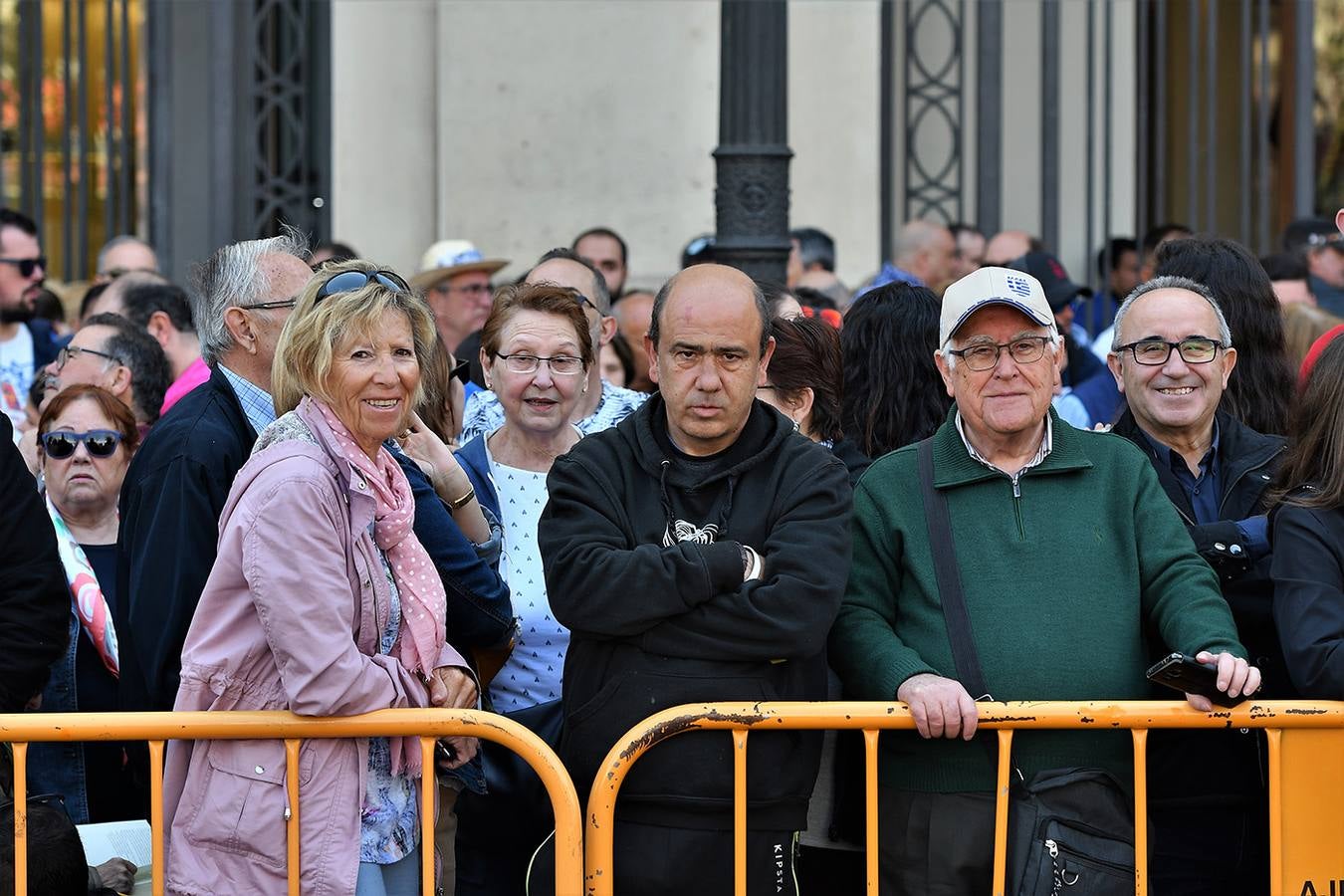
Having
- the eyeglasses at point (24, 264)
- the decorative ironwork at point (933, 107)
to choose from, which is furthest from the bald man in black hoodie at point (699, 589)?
the decorative ironwork at point (933, 107)

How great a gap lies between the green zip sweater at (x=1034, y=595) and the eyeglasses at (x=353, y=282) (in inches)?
45.8

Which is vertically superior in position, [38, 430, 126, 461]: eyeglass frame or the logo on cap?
the logo on cap

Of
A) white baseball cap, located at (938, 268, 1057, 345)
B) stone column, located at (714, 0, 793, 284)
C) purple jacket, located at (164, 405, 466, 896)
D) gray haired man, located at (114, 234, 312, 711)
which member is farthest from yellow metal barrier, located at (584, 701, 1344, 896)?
stone column, located at (714, 0, 793, 284)

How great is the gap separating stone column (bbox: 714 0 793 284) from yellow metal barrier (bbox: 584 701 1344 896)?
9.20 feet

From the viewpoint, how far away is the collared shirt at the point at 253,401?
14.0 ft

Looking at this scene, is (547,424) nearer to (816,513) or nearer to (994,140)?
(816,513)

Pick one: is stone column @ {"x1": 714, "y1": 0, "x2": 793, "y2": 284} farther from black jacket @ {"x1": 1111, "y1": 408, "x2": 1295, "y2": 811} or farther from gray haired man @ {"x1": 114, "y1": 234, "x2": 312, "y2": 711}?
gray haired man @ {"x1": 114, "y1": 234, "x2": 312, "y2": 711}

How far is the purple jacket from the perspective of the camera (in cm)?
365

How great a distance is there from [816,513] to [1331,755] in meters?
1.23

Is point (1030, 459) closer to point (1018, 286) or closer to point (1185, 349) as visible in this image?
point (1018, 286)

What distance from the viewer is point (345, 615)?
12.1 ft

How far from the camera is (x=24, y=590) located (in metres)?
4.23

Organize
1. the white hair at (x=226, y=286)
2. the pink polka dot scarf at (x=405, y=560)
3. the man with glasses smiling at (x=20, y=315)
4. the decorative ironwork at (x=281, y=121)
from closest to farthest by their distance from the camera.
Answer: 1. the pink polka dot scarf at (x=405, y=560)
2. the white hair at (x=226, y=286)
3. the man with glasses smiling at (x=20, y=315)
4. the decorative ironwork at (x=281, y=121)

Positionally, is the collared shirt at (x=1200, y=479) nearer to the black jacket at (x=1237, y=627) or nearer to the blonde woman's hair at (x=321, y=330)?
the black jacket at (x=1237, y=627)
